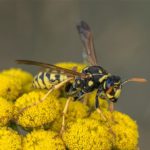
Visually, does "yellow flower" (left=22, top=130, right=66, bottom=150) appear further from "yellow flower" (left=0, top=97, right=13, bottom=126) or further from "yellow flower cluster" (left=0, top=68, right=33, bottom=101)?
"yellow flower cluster" (left=0, top=68, right=33, bottom=101)

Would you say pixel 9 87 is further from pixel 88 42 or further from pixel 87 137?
pixel 88 42

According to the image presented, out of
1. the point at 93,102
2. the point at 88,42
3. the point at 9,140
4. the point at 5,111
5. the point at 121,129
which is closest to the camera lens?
the point at 9,140

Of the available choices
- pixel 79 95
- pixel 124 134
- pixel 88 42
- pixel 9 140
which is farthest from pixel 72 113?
pixel 88 42

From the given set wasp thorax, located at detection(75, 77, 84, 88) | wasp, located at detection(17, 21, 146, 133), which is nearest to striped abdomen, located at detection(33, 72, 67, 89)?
wasp, located at detection(17, 21, 146, 133)

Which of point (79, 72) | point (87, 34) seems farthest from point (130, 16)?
point (79, 72)

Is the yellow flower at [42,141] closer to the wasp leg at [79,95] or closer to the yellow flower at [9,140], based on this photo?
the yellow flower at [9,140]

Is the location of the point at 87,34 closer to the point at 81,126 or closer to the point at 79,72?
the point at 79,72

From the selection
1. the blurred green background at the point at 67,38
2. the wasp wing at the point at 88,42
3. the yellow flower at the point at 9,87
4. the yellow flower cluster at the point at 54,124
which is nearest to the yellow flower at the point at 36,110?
the yellow flower cluster at the point at 54,124
